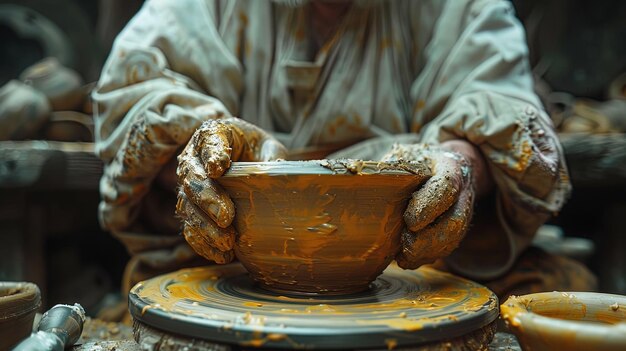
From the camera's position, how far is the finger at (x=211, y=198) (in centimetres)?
98

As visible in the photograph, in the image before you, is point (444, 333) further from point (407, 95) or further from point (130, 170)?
point (407, 95)

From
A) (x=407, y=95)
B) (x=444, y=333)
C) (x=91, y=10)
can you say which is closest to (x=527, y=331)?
(x=444, y=333)

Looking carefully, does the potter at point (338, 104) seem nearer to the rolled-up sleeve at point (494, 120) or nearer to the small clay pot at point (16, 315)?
the rolled-up sleeve at point (494, 120)

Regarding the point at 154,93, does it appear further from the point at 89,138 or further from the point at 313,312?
the point at 89,138

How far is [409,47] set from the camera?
181 cm

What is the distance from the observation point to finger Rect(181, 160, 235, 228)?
3.21ft

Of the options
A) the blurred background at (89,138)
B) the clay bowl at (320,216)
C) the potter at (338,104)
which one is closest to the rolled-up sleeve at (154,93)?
the potter at (338,104)

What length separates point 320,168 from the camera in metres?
0.93

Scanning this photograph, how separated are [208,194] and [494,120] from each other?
77 cm

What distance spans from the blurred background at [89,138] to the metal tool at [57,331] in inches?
51.1

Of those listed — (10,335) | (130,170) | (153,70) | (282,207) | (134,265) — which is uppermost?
(153,70)

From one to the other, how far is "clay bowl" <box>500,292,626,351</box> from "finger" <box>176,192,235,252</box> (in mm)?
483

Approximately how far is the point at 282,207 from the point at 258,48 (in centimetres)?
91

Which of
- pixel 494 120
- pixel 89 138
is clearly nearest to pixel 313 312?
pixel 494 120
